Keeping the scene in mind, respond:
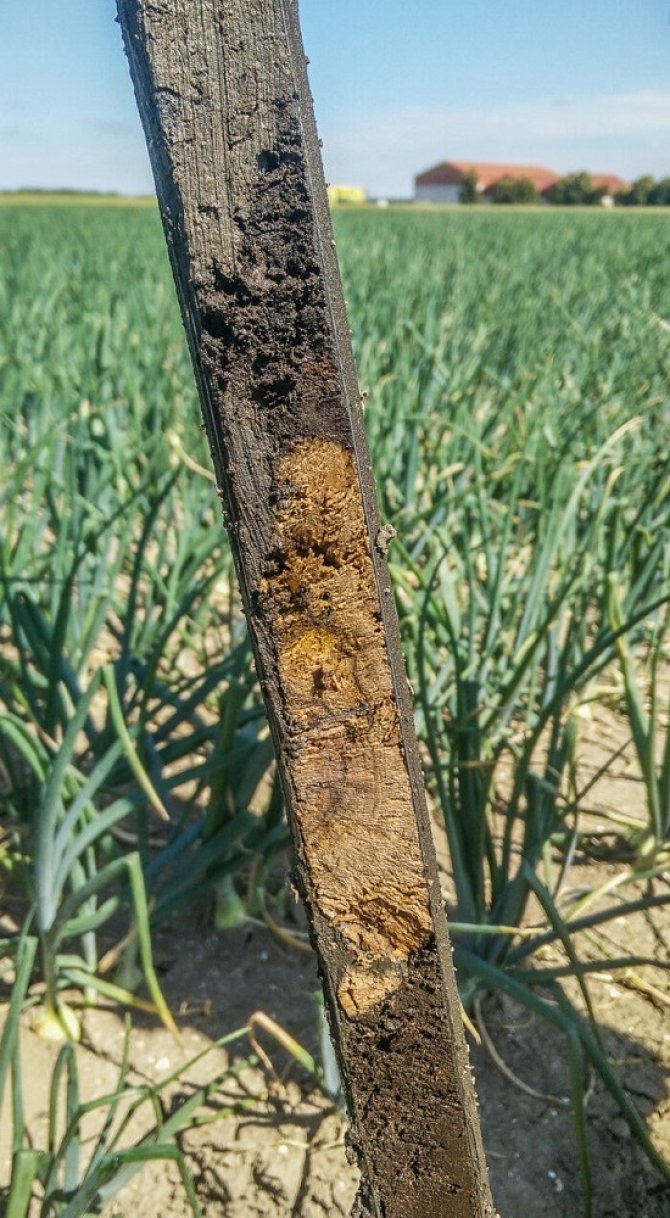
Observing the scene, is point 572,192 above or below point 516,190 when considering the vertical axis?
below

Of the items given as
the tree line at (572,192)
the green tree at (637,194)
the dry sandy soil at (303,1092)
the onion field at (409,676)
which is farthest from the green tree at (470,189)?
the dry sandy soil at (303,1092)

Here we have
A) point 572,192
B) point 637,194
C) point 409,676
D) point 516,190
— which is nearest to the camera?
point 409,676

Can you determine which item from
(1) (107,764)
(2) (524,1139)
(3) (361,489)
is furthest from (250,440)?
(2) (524,1139)

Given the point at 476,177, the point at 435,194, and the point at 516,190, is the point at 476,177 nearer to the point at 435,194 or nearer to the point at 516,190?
the point at 516,190

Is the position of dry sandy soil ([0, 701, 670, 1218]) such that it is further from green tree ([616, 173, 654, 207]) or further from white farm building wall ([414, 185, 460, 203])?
white farm building wall ([414, 185, 460, 203])

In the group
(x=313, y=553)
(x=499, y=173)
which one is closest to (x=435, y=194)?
(x=499, y=173)

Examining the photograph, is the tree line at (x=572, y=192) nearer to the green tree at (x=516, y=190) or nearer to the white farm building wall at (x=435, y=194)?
the green tree at (x=516, y=190)
